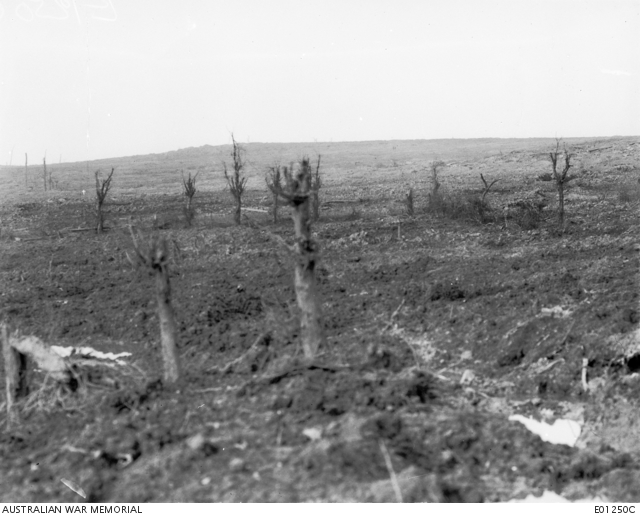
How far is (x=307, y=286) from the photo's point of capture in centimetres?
741

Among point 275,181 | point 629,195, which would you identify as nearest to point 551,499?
point 275,181

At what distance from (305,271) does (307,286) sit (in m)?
0.18

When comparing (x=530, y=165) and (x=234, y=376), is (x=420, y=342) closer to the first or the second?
(x=234, y=376)

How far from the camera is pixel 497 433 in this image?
20.2 feet

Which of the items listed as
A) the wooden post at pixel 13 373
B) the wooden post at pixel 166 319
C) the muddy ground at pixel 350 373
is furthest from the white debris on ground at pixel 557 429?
the wooden post at pixel 13 373

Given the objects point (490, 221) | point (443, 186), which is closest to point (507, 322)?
point (490, 221)

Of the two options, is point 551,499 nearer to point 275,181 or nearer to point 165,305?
point 165,305

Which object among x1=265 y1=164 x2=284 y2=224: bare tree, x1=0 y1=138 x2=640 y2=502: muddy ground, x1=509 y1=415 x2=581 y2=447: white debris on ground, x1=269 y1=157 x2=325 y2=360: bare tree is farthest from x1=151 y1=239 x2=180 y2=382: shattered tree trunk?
x1=509 y1=415 x2=581 y2=447: white debris on ground

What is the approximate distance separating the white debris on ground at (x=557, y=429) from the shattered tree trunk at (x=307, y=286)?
2.22 m

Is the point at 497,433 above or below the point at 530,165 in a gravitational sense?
below

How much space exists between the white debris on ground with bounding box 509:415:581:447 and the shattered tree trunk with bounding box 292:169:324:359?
7.28 ft

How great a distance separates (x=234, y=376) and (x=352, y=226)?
13.7 metres
